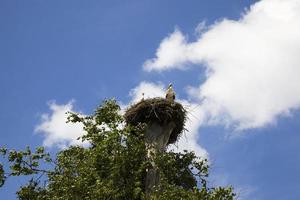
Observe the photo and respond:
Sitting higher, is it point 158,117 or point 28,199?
point 158,117

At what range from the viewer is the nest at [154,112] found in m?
22.3

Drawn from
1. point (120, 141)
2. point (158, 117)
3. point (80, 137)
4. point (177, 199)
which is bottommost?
point (177, 199)

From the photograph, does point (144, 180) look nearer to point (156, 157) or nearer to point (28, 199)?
point (156, 157)


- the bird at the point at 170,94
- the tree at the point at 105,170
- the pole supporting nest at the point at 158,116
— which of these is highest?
the bird at the point at 170,94

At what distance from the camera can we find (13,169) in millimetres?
18750

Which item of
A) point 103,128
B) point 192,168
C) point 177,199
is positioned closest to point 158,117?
point 192,168

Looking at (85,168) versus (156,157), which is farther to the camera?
(156,157)

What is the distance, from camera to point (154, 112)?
2222 centimetres

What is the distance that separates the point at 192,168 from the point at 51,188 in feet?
20.4

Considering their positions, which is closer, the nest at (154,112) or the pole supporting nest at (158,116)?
the pole supporting nest at (158,116)

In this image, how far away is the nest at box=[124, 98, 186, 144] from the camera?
22312 millimetres

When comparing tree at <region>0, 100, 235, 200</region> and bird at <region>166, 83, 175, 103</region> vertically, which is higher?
bird at <region>166, 83, 175, 103</region>

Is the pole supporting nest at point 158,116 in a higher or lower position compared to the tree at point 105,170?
higher

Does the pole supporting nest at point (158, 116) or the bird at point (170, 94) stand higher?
the bird at point (170, 94)
